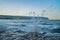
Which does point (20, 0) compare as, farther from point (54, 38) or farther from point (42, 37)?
point (54, 38)

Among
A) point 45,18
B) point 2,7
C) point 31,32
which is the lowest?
point 31,32

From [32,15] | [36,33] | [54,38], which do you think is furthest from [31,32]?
[54,38]

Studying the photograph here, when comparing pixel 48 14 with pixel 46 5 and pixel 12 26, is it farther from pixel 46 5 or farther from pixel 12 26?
pixel 12 26

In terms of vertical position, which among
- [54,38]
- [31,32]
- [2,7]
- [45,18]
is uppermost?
[2,7]

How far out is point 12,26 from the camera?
65.9 inches

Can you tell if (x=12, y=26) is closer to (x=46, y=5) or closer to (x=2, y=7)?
(x=2, y=7)

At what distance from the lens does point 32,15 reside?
5.63 ft

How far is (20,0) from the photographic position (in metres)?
1.72

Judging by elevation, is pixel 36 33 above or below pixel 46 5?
below

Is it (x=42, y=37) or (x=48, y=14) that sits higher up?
(x=48, y=14)

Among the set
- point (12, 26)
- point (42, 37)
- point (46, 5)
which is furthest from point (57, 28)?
point (12, 26)

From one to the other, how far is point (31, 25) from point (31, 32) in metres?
A: 0.10

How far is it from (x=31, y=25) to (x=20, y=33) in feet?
0.63

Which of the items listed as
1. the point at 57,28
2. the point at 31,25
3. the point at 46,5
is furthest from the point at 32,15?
the point at 57,28
